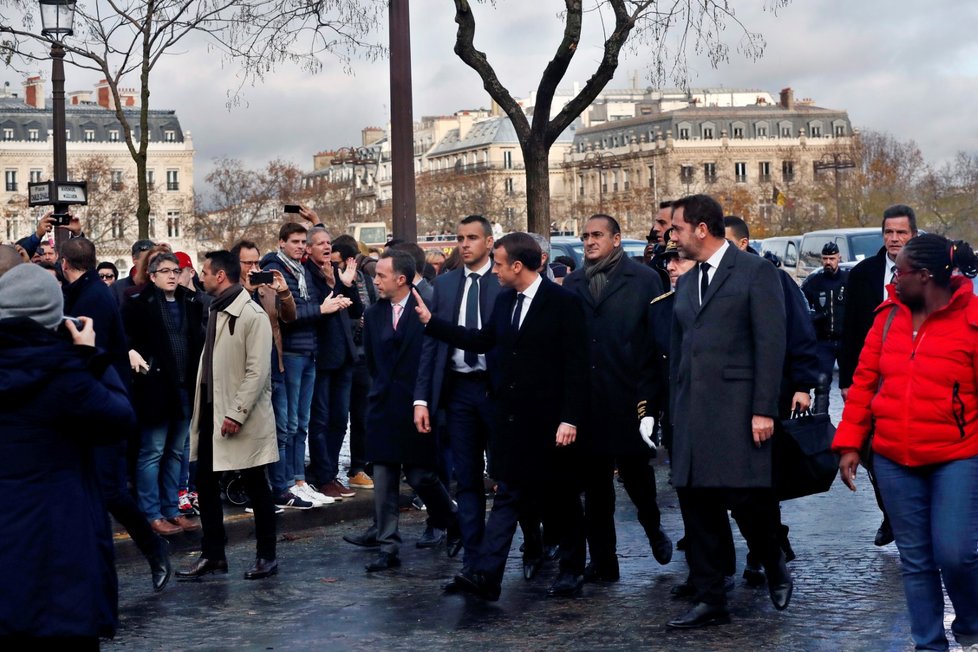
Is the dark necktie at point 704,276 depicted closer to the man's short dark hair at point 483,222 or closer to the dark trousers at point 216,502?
the man's short dark hair at point 483,222

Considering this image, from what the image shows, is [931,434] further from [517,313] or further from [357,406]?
[357,406]

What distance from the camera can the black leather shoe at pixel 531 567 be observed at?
28.4 feet

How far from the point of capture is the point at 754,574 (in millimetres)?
8195

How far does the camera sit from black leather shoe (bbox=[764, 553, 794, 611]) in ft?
24.3

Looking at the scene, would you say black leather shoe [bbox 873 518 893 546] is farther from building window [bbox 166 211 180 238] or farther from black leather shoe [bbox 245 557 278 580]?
building window [bbox 166 211 180 238]

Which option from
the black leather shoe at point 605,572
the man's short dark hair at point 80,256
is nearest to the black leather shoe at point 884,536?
the black leather shoe at point 605,572

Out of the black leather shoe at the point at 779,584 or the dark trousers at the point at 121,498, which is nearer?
the black leather shoe at the point at 779,584

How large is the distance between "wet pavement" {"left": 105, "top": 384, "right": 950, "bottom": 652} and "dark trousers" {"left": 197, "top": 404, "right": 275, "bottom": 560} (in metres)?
0.19

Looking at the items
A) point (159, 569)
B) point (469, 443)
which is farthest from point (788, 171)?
point (159, 569)

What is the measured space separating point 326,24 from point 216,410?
7894 mm

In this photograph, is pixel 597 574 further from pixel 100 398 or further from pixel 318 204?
pixel 318 204

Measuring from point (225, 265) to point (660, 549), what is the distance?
9.71 ft

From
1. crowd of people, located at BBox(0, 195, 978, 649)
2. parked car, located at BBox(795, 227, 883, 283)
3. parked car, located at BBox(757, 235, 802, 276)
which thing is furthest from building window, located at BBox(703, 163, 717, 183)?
crowd of people, located at BBox(0, 195, 978, 649)

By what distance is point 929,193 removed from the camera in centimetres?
8262
